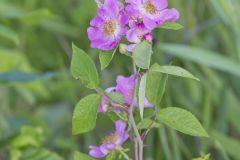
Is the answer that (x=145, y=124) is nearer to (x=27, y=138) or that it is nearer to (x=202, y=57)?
(x=27, y=138)

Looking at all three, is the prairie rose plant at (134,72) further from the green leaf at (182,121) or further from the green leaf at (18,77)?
the green leaf at (18,77)

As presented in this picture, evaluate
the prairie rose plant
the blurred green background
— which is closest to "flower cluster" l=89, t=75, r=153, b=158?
the prairie rose plant

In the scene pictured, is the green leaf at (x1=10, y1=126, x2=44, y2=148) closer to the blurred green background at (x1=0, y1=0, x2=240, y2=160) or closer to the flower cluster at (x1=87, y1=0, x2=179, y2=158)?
the blurred green background at (x1=0, y1=0, x2=240, y2=160)

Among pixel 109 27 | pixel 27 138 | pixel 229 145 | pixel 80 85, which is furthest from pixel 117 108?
pixel 80 85

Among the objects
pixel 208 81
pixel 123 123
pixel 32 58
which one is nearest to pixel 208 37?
pixel 208 81

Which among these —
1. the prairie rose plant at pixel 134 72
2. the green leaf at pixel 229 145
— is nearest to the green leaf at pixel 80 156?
the prairie rose plant at pixel 134 72
